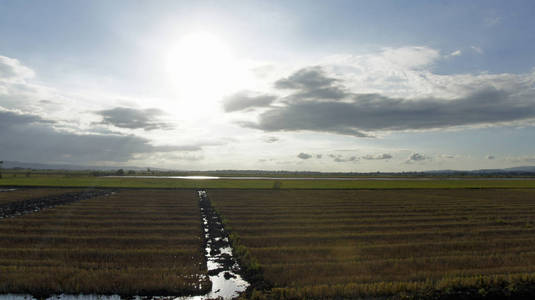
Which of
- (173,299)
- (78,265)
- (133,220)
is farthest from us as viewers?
(133,220)

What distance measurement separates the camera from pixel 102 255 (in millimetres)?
15977

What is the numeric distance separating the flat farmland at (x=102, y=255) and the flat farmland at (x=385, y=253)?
3154mm

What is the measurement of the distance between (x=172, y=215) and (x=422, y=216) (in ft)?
76.4

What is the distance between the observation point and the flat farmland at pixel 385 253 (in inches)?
496

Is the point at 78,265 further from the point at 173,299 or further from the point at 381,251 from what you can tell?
the point at 381,251

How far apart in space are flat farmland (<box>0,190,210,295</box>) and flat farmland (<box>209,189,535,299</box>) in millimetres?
3154

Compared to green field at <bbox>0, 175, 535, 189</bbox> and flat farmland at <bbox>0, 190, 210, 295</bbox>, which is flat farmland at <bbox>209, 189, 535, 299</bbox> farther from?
green field at <bbox>0, 175, 535, 189</bbox>

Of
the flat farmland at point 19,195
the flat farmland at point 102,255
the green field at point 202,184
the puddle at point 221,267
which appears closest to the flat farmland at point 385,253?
the puddle at point 221,267

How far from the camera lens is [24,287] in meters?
12.0

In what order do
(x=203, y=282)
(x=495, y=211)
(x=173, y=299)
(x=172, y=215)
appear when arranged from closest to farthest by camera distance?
(x=173, y=299) < (x=203, y=282) < (x=172, y=215) < (x=495, y=211)

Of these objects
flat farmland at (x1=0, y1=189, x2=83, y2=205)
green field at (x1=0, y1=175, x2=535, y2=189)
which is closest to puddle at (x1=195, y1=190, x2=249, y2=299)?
flat farmland at (x1=0, y1=189, x2=83, y2=205)

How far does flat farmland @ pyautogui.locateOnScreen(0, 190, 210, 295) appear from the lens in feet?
40.2

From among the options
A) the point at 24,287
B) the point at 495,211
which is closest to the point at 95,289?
the point at 24,287

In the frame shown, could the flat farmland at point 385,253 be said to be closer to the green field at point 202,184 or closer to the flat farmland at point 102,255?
the flat farmland at point 102,255
